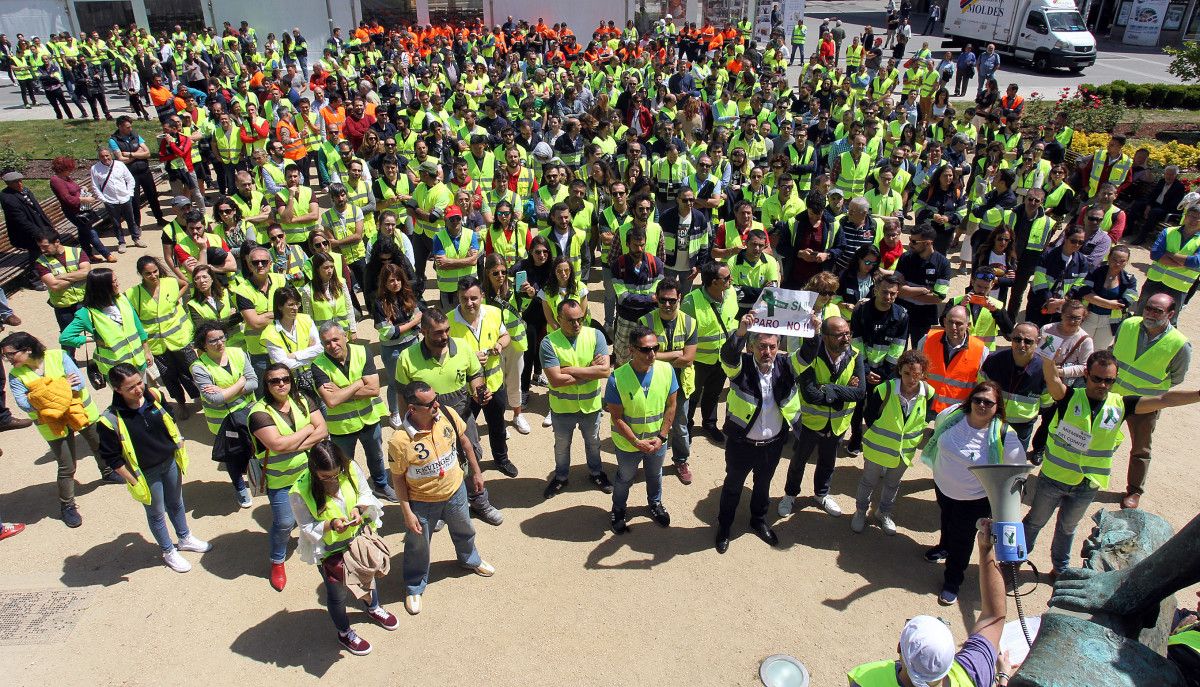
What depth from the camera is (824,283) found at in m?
6.52

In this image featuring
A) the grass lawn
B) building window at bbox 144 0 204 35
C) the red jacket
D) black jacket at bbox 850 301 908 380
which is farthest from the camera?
building window at bbox 144 0 204 35

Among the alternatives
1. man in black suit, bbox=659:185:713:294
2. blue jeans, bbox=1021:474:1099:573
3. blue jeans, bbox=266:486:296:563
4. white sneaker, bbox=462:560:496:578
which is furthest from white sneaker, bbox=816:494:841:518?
blue jeans, bbox=266:486:296:563

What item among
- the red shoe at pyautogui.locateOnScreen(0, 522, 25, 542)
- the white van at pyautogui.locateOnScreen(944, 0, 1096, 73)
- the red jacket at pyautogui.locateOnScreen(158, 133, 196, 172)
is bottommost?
the red shoe at pyautogui.locateOnScreen(0, 522, 25, 542)

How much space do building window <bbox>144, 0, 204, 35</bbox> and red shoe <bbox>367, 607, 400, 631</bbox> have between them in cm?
3119

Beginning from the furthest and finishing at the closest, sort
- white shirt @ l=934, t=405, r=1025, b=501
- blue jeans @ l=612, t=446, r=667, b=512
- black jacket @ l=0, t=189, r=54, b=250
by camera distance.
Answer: black jacket @ l=0, t=189, r=54, b=250, blue jeans @ l=612, t=446, r=667, b=512, white shirt @ l=934, t=405, r=1025, b=501

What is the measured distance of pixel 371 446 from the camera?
6.21m

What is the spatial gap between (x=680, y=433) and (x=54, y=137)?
19.7 metres

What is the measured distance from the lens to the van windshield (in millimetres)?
25656

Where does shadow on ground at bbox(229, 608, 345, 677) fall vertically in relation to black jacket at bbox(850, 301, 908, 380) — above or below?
below

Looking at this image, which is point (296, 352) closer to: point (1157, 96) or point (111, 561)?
point (111, 561)

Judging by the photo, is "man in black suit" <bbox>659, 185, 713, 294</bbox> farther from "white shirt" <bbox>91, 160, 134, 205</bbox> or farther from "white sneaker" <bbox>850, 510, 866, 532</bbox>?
"white shirt" <bbox>91, 160, 134, 205</bbox>

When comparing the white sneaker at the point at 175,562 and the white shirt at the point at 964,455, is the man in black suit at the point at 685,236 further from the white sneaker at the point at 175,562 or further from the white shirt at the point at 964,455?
the white sneaker at the point at 175,562

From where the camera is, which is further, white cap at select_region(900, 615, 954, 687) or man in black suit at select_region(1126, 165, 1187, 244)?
man in black suit at select_region(1126, 165, 1187, 244)

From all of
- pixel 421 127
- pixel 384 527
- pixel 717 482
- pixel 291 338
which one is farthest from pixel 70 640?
pixel 421 127
